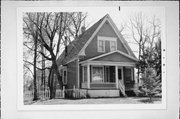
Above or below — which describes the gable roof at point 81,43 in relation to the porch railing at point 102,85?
above

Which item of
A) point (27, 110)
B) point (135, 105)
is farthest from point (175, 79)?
point (27, 110)

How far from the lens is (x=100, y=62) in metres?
2.96

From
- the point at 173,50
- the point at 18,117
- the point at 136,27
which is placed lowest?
the point at 18,117

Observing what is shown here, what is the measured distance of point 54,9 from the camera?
2.98m

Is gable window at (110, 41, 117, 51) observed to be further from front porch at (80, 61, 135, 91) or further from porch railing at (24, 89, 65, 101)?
porch railing at (24, 89, 65, 101)

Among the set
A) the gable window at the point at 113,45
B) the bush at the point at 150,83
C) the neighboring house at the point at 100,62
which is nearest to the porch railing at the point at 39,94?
the neighboring house at the point at 100,62

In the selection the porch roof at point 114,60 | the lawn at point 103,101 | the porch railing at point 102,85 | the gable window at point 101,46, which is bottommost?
the lawn at point 103,101

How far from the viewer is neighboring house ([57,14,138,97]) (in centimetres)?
295

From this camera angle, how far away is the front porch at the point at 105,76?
9.68 feet

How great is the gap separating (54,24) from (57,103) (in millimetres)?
901

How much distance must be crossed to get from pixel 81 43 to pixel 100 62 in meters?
0.31

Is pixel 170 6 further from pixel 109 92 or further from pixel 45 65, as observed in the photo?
pixel 45 65

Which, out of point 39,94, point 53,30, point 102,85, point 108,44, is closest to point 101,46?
point 108,44

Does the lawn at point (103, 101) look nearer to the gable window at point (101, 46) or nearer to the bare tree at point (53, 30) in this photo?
the bare tree at point (53, 30)
